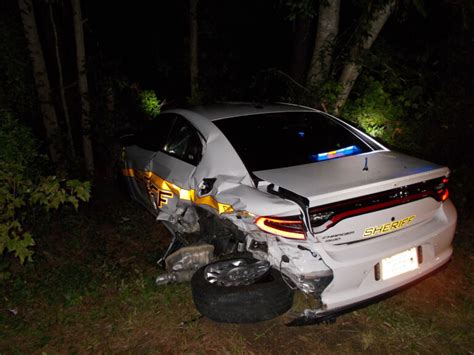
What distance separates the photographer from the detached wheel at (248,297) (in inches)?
108

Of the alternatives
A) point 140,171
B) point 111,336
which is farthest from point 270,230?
point 140,171

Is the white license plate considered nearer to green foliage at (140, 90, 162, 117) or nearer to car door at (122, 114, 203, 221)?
car door at (122, 114, 203, 221)

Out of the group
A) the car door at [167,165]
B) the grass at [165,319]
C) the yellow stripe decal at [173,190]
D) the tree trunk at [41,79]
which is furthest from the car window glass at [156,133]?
the tree trunk at [41,79]

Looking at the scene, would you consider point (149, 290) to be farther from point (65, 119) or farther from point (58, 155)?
point (65, 119)

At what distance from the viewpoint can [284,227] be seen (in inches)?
101

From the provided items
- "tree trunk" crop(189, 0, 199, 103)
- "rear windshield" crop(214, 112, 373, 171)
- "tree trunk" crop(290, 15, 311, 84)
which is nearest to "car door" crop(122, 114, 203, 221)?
"rear windshield" crop(214, 112, 373, 171)

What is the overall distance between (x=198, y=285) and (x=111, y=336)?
0.75 metres

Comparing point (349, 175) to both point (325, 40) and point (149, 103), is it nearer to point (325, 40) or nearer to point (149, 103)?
point (325, 40)

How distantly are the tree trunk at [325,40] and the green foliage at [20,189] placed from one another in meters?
4.14

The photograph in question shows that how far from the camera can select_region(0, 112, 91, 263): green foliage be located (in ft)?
10.1

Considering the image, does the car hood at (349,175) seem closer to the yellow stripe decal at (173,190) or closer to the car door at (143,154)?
the yellow stripe decal at (173,190)

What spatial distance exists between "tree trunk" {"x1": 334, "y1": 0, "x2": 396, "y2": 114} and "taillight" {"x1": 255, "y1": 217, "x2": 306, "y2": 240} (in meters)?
4.00

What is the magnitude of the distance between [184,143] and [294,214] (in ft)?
5.82

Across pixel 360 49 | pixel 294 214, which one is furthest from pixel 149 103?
pixel 294 214
